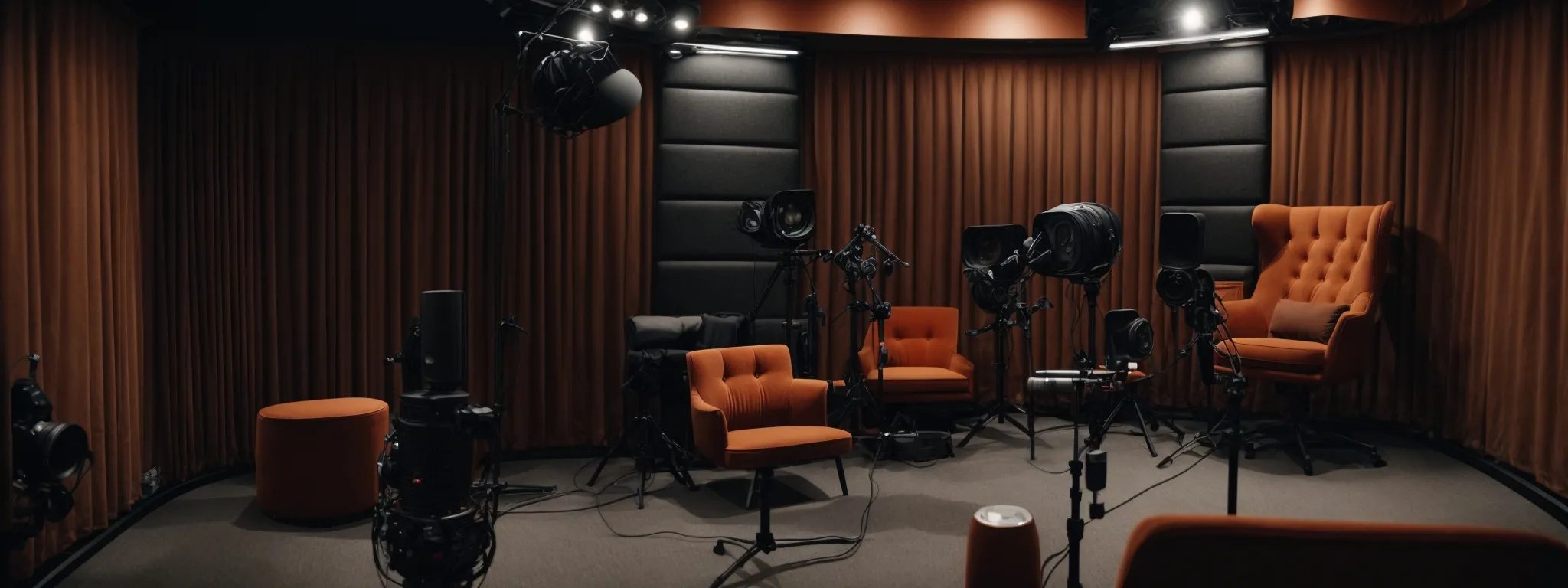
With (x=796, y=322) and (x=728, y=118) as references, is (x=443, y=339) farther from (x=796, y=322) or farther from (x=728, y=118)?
(x=728, y=118)

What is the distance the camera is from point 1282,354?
488 cm

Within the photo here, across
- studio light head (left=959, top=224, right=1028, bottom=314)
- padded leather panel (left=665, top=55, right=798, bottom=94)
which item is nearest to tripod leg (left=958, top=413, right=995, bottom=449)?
studio light head (left=959, top=224, right=1028, bottom=314)

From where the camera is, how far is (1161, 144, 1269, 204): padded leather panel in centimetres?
584

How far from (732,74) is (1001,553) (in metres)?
3.73

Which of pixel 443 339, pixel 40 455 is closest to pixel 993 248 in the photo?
pixel 443 339

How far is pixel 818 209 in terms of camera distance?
602cm

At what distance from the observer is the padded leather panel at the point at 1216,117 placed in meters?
5.83

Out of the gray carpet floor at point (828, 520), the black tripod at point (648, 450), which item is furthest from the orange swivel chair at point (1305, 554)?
the black tripod at point (648, 450)

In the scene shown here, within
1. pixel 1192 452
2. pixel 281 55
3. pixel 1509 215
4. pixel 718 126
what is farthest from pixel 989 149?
pixel 281 55

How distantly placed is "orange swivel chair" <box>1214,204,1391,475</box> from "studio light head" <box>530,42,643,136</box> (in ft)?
9.94

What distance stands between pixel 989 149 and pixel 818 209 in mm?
1216

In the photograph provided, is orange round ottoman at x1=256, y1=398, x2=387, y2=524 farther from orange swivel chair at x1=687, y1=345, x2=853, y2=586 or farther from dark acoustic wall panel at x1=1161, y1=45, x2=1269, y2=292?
dark acoustic wall panel at x1=1161, y1=45, x2=1269, y2=292

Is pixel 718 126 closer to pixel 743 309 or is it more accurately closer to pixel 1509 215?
pixel 743 309

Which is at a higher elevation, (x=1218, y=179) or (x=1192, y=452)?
(x=1218, y=179)
